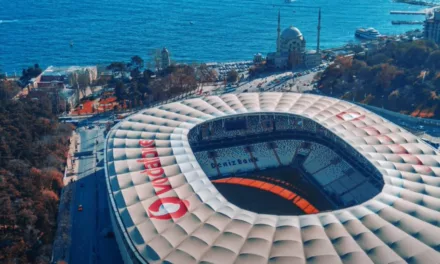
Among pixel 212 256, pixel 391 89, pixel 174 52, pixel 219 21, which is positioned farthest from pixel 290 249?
pixel 219 21

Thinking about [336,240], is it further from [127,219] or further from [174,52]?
[174,52]

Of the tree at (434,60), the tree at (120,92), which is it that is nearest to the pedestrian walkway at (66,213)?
the tree at (120,92)

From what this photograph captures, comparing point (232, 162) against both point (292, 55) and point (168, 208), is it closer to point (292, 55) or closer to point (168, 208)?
point (168, 208)

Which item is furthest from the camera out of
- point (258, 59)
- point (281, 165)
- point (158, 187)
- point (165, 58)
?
point (258, 59)

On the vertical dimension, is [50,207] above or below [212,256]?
below

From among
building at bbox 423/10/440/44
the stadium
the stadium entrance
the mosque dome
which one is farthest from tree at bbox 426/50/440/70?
the stadium entrance

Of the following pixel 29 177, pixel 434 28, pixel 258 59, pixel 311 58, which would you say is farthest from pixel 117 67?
pixel 434 28
